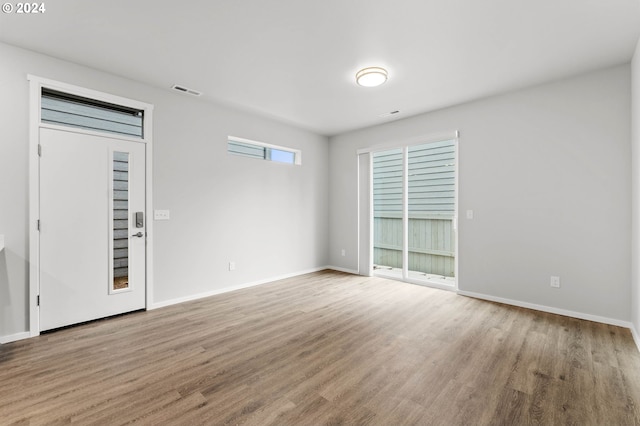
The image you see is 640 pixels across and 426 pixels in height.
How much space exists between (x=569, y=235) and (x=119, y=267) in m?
5.42

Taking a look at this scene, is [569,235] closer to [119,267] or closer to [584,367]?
[584,367]

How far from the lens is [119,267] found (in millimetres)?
3354

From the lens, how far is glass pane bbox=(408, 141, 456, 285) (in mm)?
4445

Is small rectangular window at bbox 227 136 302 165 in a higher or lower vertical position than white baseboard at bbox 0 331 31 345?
higher

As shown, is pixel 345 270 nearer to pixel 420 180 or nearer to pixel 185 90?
pixel 420 180

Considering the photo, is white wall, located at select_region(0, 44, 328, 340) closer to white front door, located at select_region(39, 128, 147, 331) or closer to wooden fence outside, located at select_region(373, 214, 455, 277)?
white front door, located at select_region(39, 128, 147, 331)

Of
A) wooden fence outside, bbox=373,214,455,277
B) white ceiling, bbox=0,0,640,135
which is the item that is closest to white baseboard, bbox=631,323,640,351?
wooden fence outside, bbox=373,214,455,277

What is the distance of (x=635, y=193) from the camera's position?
9.29 ft

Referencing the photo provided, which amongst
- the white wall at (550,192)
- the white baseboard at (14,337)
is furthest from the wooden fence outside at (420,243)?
the white baseboard at (14,337)

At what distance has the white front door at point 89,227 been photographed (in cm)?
290

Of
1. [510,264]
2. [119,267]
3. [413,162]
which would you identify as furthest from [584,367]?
[119,267]

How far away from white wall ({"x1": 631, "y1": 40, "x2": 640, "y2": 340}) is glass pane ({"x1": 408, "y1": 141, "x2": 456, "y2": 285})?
188cm

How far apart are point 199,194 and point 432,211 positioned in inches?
145

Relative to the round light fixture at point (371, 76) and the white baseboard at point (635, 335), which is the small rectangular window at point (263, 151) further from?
the white baseboard at point (635, 335)
